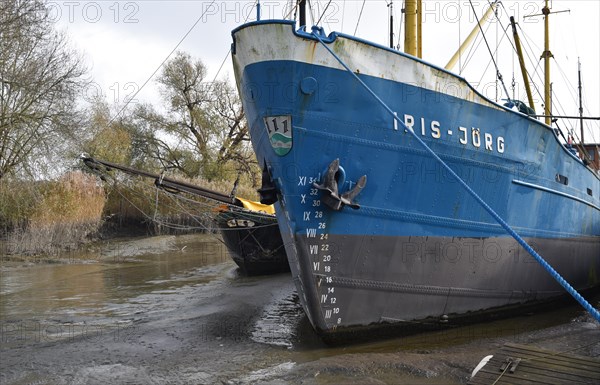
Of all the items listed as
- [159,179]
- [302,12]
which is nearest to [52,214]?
[159,179]

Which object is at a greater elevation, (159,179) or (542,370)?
(159,179)

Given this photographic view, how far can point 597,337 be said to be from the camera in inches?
274

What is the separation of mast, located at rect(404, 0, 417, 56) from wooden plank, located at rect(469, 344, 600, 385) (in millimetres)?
4277

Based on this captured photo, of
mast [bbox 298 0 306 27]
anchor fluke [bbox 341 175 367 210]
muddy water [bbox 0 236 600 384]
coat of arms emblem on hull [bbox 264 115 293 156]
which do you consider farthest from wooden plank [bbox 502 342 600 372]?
mast [bbox 298 0 306 27]

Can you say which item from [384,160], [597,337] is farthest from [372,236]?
[597,337]

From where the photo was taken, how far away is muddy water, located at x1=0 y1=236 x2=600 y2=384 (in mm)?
5340

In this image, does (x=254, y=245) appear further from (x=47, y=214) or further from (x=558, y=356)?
(x=47, y=214)

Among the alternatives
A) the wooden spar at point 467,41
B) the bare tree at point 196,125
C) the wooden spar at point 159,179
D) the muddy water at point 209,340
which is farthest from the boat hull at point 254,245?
the bare tree at point 196,125

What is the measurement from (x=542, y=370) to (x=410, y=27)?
4.76 m

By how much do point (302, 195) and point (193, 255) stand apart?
13707mm

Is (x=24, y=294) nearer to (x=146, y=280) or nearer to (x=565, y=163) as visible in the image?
(x=146, y=280)

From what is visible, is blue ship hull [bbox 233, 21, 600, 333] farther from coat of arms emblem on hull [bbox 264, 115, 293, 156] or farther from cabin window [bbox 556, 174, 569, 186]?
cabin window [bbox 556, 174, 569, 186]

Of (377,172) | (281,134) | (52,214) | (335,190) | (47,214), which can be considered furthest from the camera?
(52,214)

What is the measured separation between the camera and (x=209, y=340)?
679 cm
